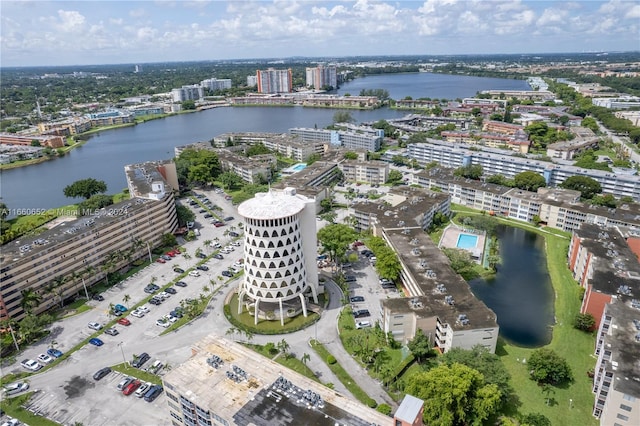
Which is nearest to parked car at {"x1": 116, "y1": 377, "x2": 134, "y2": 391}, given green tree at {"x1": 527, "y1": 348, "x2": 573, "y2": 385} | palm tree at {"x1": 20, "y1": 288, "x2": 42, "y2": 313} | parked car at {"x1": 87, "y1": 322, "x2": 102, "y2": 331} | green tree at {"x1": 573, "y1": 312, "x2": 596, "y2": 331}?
parked car at {"x1": 87, "y1": 322, "x2": 102, "y2": 331}

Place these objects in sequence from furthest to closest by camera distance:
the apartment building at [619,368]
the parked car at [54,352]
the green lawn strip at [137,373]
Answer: the parked car at [54,352], the green lawn strip at [137,373], the apartment building at [619,368]

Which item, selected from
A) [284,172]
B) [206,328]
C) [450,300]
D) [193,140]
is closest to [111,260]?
[206,328]

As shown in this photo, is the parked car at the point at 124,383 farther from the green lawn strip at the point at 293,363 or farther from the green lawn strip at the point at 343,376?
the green lawn strip at the point at 343,376

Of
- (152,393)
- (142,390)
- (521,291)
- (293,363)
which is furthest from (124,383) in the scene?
(521,291)

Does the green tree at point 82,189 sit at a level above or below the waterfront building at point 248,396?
below

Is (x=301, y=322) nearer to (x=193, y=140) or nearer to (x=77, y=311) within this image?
(x=77, y=311)

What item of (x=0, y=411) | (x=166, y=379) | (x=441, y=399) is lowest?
(x=0, y=411)

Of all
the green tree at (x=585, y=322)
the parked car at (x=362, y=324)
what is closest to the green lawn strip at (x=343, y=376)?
the parked car at (x=362, y=324)
